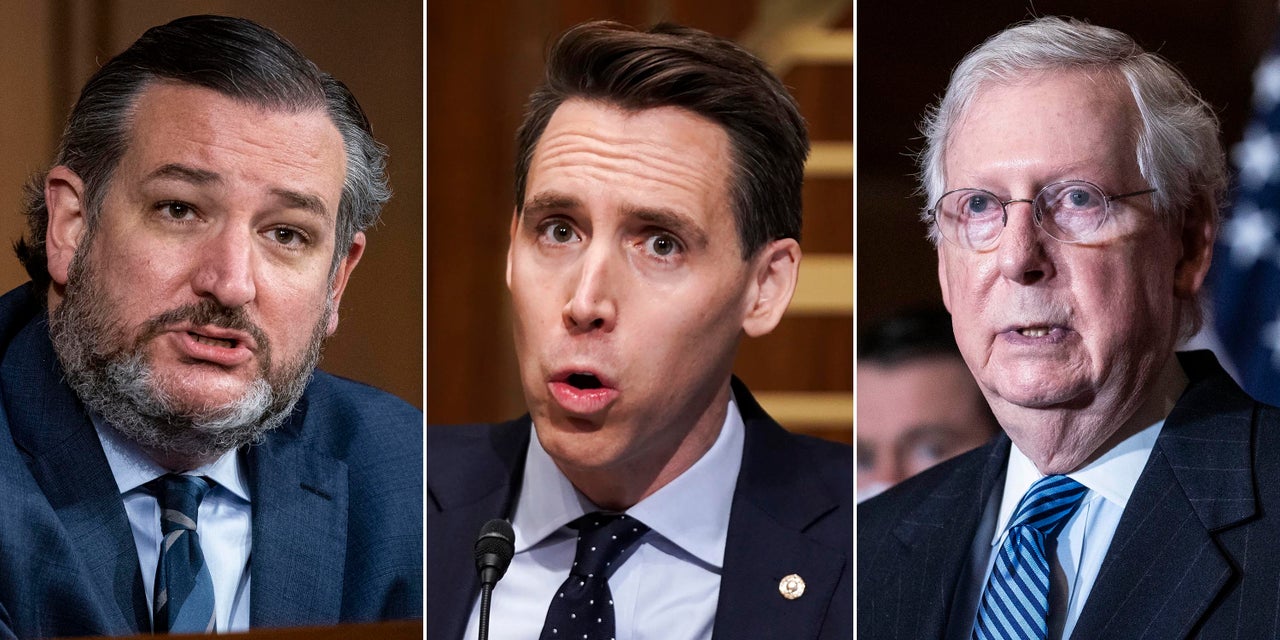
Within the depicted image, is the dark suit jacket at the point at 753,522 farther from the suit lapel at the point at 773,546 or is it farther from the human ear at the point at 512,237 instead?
the human ear at the point at 512,237

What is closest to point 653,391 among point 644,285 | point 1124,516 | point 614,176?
point 644,285

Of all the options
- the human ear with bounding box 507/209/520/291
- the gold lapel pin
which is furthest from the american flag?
the human ear with bounding box 507/209/520/291

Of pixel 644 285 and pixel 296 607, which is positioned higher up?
pixel 644 285

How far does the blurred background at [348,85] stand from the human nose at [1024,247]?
1.34 metres

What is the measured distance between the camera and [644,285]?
3.14m

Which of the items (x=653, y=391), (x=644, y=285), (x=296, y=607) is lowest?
(x=296, y=607)

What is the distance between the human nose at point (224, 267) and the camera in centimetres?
298

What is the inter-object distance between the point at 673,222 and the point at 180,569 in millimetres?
1292

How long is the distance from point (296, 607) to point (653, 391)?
92 cm

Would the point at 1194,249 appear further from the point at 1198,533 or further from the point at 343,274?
the point at 343,274

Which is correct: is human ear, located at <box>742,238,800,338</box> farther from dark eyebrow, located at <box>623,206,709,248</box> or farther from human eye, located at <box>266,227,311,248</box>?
human eye, located at <box>266,227,311,248</box>

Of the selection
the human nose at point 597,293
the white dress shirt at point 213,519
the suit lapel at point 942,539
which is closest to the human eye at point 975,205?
the suit lapel at point 942,539

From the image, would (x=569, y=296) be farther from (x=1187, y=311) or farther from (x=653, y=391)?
(x=1187, y=311)

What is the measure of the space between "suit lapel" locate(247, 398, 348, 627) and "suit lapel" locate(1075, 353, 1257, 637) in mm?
1621
